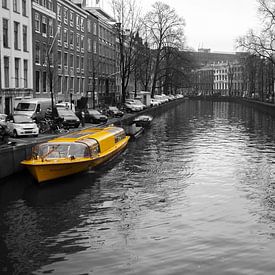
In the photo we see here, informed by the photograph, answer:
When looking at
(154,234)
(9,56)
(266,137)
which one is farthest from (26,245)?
(9,56)

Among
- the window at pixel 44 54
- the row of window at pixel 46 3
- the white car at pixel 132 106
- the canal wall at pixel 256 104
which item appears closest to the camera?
the row of window at pixel 46 3

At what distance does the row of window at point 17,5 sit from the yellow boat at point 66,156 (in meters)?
26.4

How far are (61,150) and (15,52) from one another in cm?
2991

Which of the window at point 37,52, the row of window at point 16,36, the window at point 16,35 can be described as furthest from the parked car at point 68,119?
the window at point 37,52

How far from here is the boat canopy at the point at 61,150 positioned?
2383 cm

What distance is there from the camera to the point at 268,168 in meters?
27.0

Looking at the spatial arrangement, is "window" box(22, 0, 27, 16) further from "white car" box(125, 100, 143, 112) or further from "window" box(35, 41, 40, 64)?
"white car" box(125, 100, 143, 112)

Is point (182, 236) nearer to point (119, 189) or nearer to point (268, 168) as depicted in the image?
point (119, 189)

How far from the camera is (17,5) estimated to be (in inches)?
2016

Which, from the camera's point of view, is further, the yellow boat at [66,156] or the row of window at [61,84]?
the row of window at [61,84]

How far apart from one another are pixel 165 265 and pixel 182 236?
2426mm

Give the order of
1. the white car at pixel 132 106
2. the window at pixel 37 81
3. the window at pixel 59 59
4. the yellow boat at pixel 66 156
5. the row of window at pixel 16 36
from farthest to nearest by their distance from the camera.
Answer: the white car at pixel 132 106
the window at pixel 59 59
the window at pixel 37 81
the row of window at pixel 16 36
the yellow boat at pixel 66 156

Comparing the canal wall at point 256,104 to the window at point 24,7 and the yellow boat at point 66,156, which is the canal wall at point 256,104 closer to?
the window at point 24,7

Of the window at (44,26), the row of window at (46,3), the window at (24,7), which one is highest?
the row of window at (46,3)
